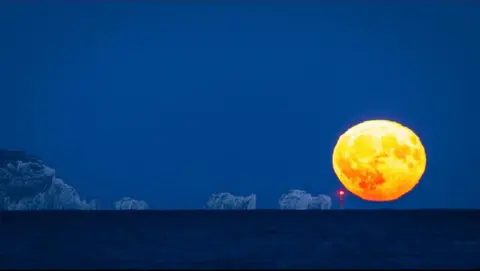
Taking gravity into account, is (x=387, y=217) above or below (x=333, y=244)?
above

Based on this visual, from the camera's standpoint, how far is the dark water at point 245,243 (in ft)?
65.8

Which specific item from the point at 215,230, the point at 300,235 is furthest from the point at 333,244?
the point at 215,230

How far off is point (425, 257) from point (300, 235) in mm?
9971

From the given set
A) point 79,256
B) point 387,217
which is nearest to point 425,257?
point 79,256

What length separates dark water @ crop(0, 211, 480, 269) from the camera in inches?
789

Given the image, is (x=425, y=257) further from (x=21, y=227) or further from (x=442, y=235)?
(x=21, y=227)

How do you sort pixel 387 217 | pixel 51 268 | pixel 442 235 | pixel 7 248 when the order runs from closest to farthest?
1. pixel 51 268
2. pixel 7 248
3. pixel 442 235
4. pixel 387 217

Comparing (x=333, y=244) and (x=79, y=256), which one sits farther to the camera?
(x=333, y=244)

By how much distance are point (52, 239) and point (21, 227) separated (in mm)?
10291

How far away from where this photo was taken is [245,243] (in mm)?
26641

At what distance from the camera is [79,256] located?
2166cm

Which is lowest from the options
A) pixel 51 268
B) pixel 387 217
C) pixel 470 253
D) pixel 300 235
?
pixel 51 268

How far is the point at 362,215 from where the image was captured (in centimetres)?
4631

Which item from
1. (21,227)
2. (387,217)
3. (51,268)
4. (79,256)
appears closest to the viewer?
(51,268)
